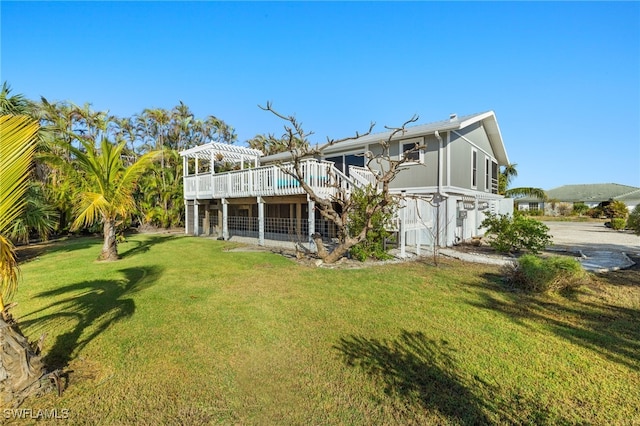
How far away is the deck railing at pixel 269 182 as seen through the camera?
1052 centimetres

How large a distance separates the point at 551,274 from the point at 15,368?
7742 millimetres

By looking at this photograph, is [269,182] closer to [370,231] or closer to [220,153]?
[370,231]

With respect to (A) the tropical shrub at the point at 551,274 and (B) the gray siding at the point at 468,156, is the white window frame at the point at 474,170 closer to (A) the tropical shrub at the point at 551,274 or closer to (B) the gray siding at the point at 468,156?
(B) the gray siding at the point at 468,156

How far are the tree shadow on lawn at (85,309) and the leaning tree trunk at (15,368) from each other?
1.49 feet

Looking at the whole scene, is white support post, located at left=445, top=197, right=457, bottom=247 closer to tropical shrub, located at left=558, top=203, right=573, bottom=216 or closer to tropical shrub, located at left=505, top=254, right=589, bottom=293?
tropical shrub, located at left=505, top=254, right=589, bottom=293

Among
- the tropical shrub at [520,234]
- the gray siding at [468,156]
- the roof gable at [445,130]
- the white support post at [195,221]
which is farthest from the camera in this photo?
the white support post at [195,221]

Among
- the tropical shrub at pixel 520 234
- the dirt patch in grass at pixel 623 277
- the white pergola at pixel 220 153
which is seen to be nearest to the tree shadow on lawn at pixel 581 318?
the dirt patch in grass at pixel 623 277

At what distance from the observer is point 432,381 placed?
2959 mm

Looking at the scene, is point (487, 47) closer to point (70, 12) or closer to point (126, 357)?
point (126, 357)

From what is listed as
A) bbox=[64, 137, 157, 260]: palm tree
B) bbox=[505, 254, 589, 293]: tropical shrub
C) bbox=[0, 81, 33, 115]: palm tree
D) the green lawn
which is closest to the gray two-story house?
bbox=[505, 254, 589, 293]: tropical shrub

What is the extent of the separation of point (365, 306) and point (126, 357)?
11.3 feet

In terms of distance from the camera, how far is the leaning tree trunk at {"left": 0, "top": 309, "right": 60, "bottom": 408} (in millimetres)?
2531

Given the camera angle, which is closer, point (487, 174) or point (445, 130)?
point (445, 130)

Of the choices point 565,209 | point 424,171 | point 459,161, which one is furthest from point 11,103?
point 565,209
